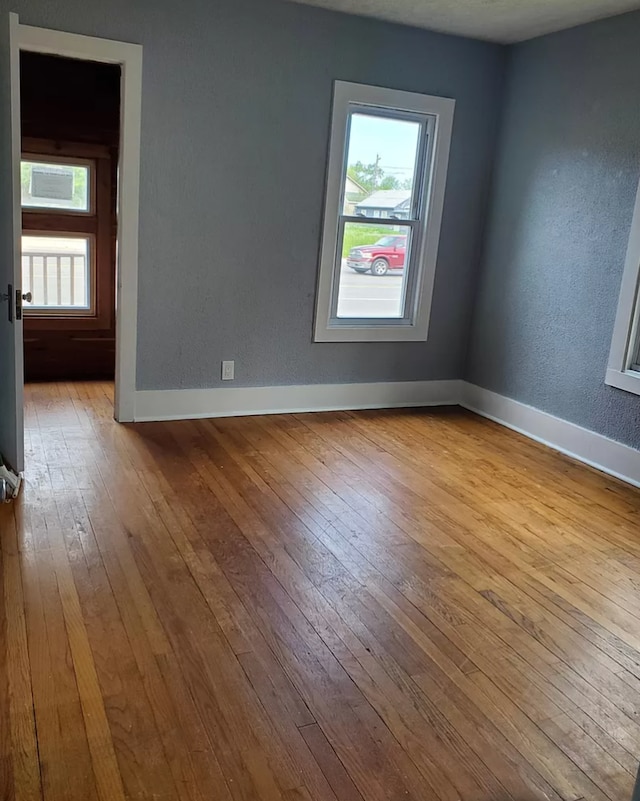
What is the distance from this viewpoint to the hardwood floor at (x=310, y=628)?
5.68 ft

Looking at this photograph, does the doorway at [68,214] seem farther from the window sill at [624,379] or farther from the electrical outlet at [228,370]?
the window sill at [624,379]

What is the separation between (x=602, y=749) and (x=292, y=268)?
3.33 meters

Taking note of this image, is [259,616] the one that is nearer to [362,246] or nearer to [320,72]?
[362,246]

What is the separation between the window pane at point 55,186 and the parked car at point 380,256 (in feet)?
6.71

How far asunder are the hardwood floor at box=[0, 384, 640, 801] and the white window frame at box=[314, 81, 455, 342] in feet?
3.98

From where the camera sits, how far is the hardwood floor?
1.73 meters

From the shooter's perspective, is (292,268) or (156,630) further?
(292,268)

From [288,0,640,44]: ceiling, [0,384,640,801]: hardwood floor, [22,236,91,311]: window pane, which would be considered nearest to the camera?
[0,384,640,801]: hardwood floor

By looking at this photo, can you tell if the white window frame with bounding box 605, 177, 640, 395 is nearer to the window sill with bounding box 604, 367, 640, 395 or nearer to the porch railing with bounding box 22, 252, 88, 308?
the window sill with bounding box 604, 367, 640, 395

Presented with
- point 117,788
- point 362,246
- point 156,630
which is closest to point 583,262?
point 362,246

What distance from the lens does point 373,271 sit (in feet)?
15.9

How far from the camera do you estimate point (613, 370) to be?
402cm

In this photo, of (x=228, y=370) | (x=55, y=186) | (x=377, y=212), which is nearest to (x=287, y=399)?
(x=228, y=370)

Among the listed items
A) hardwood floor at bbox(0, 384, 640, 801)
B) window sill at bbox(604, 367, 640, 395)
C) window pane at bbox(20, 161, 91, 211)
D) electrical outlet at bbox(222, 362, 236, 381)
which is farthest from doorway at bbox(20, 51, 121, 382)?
window sill at bbox(604, 367, 640, 395)
